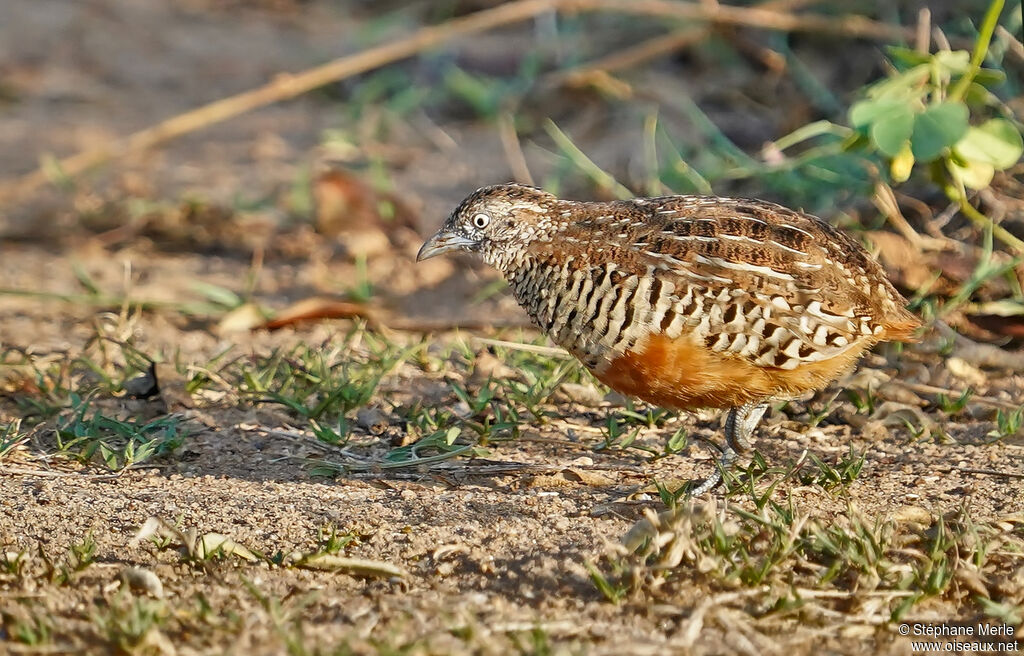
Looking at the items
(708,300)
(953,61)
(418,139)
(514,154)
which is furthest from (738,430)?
(418,139)

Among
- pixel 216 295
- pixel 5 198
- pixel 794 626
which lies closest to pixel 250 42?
pixel 5 198

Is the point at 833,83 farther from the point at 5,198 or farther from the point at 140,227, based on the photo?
the point at 5,198

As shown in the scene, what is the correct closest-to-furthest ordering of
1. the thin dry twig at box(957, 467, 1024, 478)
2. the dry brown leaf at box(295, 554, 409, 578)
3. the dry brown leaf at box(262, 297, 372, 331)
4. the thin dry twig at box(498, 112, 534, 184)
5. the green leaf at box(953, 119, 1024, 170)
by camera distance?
the dry brown leaf at box(295, 554, 409, 578)
the thin dry twig at box(957, 467, 1024, 478)
the green leaf at box(953, 119, 1024, 170)
the dry brown leaf at box(262, 297, 372, 331)
the thin dry twig at box(498, 112, 534, 184)

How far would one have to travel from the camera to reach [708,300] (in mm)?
4266

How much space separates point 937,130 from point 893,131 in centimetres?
17

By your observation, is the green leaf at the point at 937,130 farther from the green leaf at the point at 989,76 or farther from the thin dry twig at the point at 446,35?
the thin dry twig at the point at 446,35

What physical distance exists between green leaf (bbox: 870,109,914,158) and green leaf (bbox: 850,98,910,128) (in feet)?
0.06

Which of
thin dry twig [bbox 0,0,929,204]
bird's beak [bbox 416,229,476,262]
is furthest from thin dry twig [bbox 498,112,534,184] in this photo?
bird's beak [bbox 416,229,476,262]

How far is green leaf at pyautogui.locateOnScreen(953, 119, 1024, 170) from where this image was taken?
5426 millimetres

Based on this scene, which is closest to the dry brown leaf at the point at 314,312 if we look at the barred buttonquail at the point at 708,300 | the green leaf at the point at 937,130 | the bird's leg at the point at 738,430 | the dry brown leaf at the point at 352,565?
the barred buttonquail at the point at 708,300

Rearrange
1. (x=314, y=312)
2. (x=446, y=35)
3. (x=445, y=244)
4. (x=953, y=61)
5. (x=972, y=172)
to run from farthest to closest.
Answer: (x=446, y=35), (x=314, y=312), (x=972, y=172), (x=953, y=61), (x=445, y=244)

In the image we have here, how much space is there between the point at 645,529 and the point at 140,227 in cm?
470

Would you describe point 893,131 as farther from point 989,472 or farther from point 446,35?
point 446,35

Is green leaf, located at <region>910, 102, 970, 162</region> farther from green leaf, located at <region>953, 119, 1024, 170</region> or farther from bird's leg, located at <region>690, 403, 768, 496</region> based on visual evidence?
bird's leg, located at <region>690, 403, 768, 496</region>
